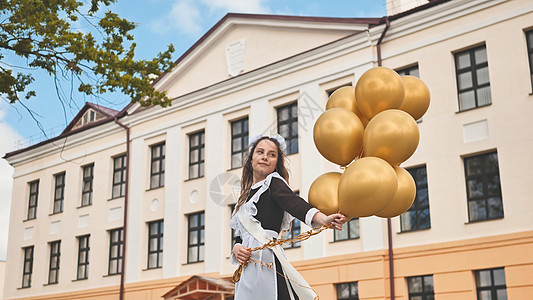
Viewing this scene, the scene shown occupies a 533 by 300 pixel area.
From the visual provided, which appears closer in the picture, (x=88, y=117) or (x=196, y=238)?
(x=196, y=238)

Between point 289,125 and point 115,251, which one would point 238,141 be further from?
point 115,251

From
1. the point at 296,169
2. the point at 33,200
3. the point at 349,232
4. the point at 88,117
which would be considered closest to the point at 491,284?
the point at 349,232

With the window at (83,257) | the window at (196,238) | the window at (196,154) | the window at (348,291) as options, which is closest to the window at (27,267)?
the window at (83,257)

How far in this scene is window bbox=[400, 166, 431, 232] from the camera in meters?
17.3

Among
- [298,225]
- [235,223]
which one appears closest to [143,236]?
[298,225]

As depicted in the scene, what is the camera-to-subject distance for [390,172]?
13.1ft

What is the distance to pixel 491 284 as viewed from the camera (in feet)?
52.1

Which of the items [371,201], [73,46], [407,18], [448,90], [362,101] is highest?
[407,18]

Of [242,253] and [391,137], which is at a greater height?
[391,137]

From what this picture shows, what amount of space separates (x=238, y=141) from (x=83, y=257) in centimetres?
865

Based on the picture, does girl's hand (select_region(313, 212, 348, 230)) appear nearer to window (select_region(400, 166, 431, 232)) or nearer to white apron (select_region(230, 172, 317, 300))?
white apron (select_region(230, 172, 317, 300))

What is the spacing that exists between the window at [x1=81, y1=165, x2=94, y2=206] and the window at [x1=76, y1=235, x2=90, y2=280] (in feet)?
4.76

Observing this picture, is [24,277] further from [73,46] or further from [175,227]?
[73,46]

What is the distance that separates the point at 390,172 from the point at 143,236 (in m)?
21.0
